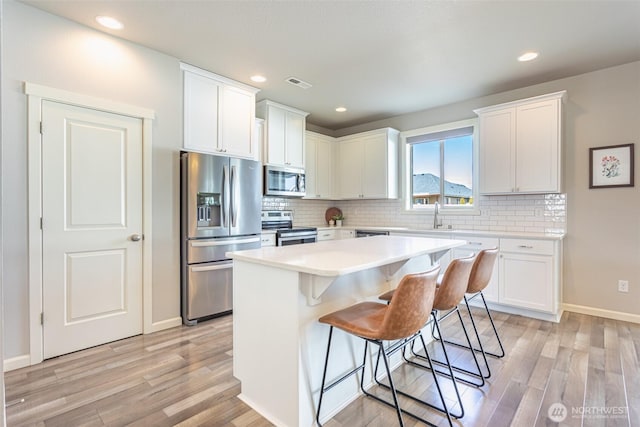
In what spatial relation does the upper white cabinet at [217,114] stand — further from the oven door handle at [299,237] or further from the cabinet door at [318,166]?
the cabinet door at [318,166]

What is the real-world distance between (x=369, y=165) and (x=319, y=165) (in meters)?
0.82

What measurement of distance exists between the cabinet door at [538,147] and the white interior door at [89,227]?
4.02 m

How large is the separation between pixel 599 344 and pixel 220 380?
315 cm

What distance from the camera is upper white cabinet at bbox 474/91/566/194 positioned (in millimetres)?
3578

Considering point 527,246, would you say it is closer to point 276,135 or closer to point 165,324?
point 276,135

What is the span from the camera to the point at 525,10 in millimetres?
2553

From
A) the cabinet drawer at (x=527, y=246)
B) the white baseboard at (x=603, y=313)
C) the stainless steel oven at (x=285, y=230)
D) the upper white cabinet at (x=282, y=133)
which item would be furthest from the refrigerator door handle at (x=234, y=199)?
the white baseboard at (x=603, y=313)

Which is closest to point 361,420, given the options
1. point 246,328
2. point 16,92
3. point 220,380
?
point 246,328

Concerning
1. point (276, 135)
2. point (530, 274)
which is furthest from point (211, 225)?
point (530, 274)

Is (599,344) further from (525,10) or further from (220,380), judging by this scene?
(220,380)

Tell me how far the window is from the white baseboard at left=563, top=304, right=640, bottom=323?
63.5 inches

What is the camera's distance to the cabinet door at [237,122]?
3.78 metres

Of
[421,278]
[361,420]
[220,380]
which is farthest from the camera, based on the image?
[220,380]

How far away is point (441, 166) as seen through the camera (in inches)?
191
